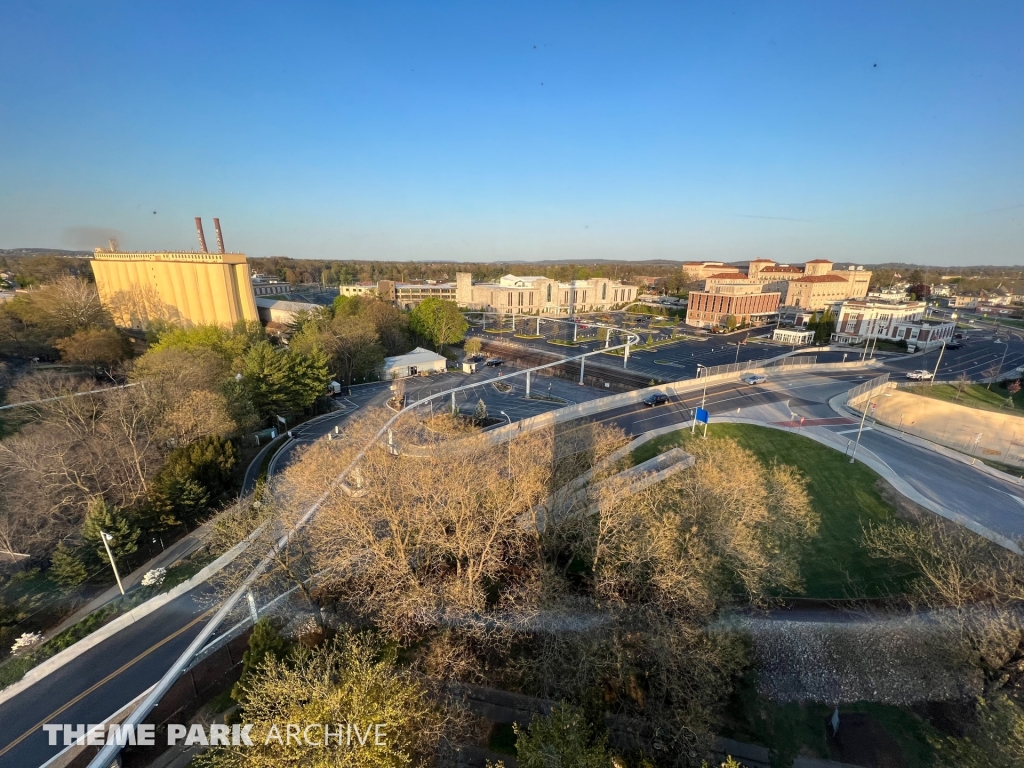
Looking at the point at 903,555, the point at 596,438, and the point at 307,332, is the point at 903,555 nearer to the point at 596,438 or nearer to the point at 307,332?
the point at 596,438

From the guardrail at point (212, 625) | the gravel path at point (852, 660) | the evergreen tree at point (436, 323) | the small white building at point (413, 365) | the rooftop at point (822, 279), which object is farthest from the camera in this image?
the rooftop at point (822, 279)

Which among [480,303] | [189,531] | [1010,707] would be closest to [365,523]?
[189,531]

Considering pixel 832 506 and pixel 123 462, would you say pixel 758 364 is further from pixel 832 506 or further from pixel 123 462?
pixel 123 462

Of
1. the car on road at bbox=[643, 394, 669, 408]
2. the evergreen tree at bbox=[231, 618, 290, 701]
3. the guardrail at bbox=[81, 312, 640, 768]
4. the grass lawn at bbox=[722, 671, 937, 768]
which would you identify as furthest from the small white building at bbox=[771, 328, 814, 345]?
the evergreen tree at bbox=[231, 618, 290, 701]

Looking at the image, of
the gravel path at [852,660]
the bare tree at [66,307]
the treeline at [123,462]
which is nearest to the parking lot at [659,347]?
the gravel path at [852,660]

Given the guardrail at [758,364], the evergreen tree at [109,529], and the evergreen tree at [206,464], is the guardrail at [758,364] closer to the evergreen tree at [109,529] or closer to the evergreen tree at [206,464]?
the evergreen tree at [206,464]

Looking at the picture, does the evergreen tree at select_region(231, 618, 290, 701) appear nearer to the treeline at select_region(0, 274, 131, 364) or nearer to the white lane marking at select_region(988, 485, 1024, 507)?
the white lane marking at select_region(988, 485, 1024, 507)
